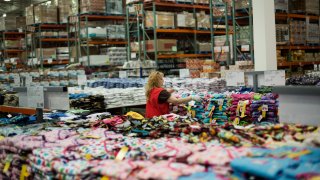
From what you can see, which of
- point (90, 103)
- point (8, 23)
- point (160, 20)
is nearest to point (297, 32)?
point (160, 20)

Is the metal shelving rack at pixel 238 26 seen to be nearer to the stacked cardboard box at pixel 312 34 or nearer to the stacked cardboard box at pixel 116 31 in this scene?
the stacked cardboard box at pixel 312 34

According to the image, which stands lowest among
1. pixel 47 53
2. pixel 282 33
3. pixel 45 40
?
pixel 47 53

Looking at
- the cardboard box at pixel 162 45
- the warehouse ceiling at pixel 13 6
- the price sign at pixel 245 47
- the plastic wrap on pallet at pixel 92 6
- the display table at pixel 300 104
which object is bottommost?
the display table at pixel 300 104

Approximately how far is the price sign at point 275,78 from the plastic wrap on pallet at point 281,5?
20.7 ft

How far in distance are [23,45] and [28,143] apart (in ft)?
51.6

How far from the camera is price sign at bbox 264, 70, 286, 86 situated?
601 cm

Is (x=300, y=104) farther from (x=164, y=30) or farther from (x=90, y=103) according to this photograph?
A: (x=164, y=30)

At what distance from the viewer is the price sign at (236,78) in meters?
6.67

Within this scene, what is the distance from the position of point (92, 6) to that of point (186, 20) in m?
2.76

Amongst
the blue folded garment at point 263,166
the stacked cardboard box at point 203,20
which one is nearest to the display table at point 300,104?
the blue folded garment at point 263,166

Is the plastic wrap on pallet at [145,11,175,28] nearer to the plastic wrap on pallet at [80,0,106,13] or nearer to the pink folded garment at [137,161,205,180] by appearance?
the plastic wrap on pallet at [80,0,106,13]

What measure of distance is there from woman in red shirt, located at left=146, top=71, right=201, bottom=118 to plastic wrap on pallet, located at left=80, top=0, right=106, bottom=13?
678 cm

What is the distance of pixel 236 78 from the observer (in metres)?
6.73

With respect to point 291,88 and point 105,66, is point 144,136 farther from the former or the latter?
Answer: point 105,66
